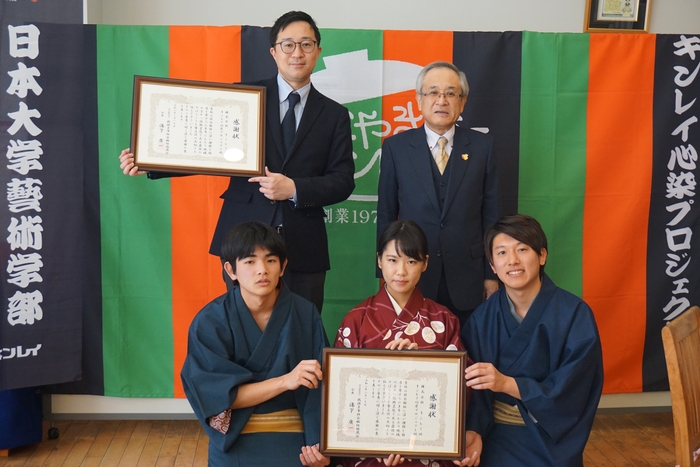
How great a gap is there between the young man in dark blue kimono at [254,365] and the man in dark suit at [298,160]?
1.01 feet

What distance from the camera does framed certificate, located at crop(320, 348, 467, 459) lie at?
2.14 m

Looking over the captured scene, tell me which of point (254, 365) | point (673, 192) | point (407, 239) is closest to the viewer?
point (254, 365)

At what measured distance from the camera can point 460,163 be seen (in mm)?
2785

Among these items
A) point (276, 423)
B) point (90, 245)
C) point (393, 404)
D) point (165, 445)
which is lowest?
point (165, 445)

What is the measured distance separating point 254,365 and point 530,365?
36.1 inches

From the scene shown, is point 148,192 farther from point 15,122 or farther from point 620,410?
point 620,410

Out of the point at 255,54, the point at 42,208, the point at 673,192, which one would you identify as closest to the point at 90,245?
the point at 42,208

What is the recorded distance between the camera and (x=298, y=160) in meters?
2.69

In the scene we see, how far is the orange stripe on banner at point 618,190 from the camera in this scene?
11.9 feet

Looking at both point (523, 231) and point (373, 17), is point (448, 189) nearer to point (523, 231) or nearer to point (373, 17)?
point (523, 231)

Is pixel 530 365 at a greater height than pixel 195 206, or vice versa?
pixel 195 206

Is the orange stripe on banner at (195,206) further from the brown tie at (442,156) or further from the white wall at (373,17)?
the brown tie at (442,156)

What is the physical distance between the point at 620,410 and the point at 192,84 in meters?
→ 2.94

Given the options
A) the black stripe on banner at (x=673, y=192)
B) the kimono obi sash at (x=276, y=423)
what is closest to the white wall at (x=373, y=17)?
the black stripe on banner at (x=673, y=192)
